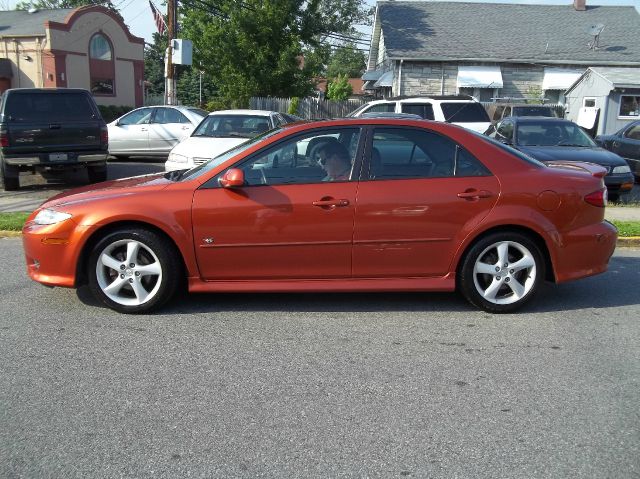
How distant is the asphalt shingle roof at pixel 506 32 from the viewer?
26.8 meters

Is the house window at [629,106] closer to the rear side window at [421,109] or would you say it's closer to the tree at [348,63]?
the rear side window at [421,109]

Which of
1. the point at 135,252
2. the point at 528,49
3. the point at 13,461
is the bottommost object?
the point at 13,461

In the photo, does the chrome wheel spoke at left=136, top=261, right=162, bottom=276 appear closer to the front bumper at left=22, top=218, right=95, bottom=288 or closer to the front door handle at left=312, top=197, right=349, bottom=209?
the front bumper at left=22, top=218, right=95, bottom=288

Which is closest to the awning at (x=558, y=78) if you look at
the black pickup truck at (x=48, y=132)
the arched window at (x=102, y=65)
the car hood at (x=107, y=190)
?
the black pickup truck at (x=48, y=132)

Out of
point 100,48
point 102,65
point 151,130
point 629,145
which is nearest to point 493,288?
point 629,145

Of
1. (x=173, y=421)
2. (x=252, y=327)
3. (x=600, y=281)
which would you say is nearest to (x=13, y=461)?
(x=173, y=421)

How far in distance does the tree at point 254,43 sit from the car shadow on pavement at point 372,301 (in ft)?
77.0

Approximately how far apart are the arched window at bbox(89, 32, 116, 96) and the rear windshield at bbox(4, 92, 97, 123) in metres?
27.2

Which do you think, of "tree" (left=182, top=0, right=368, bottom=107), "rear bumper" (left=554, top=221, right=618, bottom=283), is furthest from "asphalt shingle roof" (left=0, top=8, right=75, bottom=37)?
"rear bumper" (left=554, top=221, right=618, bottom=283)

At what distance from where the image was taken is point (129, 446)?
10.6 feet

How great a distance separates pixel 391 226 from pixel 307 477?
8.23 feet

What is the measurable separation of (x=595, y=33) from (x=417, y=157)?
83.4ft

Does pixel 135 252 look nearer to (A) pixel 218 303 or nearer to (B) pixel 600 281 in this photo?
(A) pixel 218 303

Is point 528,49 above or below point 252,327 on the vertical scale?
above
